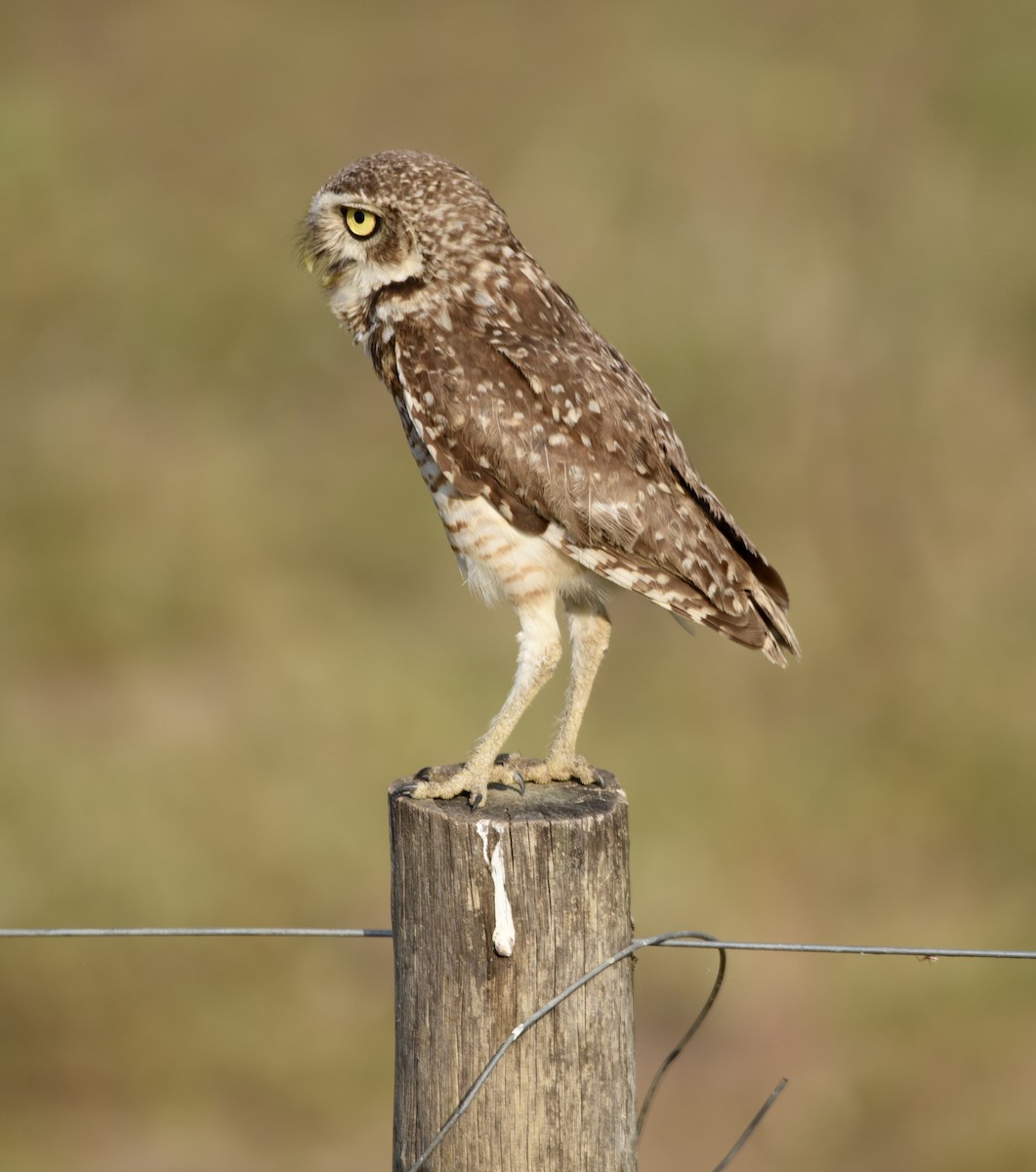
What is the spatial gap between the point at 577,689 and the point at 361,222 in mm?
1334

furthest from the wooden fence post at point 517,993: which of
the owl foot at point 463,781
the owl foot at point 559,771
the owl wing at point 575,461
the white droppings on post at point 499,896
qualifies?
the owl wing at point 575,461

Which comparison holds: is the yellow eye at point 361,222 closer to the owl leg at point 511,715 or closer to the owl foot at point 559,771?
the owl leg at point 511,715

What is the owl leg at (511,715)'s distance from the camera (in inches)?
132

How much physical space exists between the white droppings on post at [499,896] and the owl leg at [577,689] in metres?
0.82

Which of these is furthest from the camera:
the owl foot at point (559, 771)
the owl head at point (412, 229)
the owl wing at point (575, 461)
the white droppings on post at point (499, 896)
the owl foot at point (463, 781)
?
the owl head at point (412, 229)

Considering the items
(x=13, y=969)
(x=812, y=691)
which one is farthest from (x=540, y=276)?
(x=812, y=691)

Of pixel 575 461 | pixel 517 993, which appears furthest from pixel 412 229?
pixel 517 993

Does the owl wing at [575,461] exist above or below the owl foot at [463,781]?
above

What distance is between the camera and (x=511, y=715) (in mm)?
3711

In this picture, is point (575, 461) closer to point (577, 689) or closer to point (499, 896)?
point (577, 689)

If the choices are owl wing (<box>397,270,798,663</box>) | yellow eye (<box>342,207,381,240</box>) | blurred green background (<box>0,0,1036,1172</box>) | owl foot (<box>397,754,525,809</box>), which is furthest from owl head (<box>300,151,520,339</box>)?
blurred green background (<box>0,0,1036,1172</box>)

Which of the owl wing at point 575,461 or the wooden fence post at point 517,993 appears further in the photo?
the owl wing at point 575,461

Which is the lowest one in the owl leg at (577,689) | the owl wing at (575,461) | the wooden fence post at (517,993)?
the wooden fence post at (517,993)

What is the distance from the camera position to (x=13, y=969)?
696 cm
